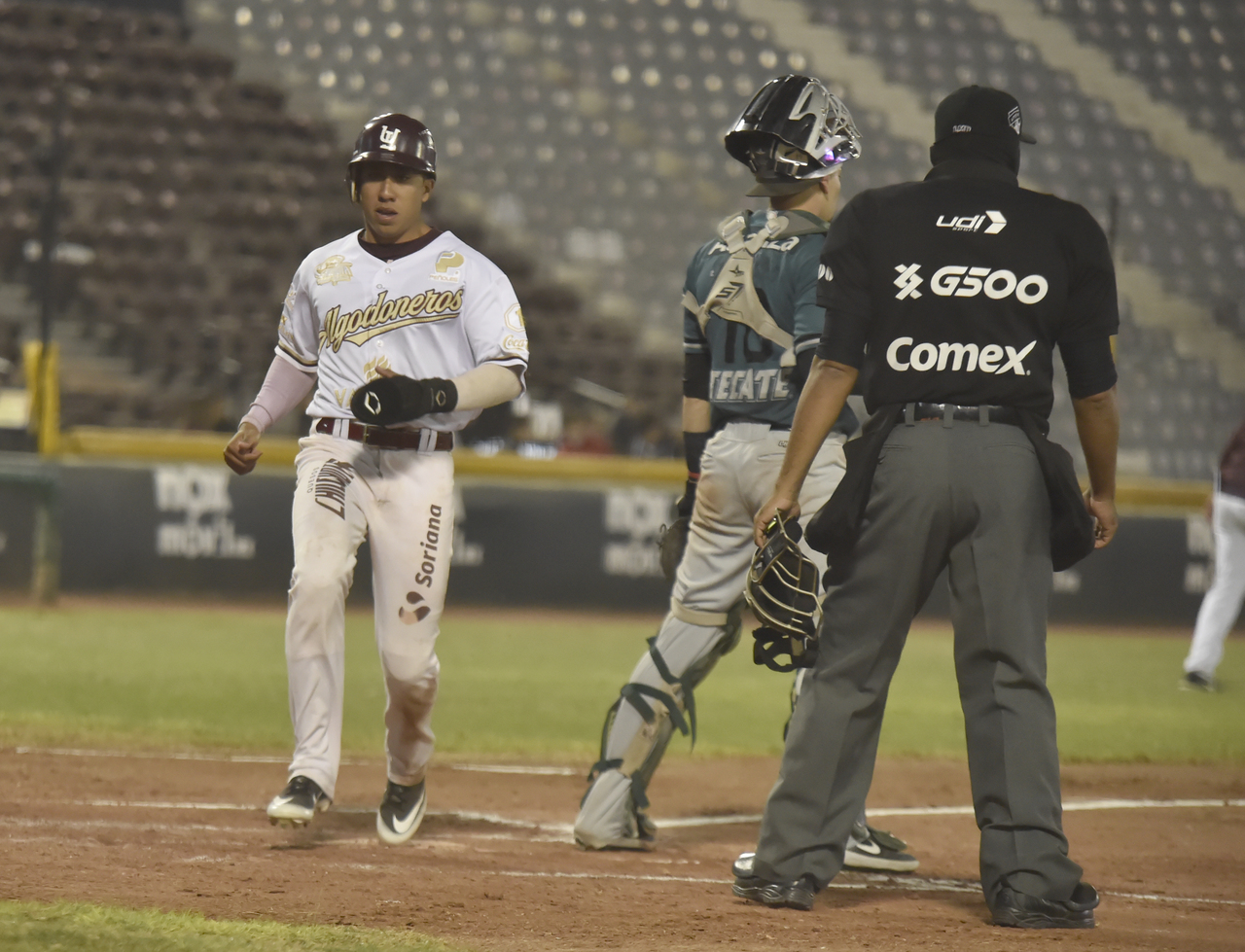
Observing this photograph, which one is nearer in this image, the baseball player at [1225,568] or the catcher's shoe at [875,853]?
the catcher's shoe at [875,853]

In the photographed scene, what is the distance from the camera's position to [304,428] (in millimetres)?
14320

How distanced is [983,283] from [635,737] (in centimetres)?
184

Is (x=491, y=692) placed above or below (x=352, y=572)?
below

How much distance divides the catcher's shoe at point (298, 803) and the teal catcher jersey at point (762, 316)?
165 cm

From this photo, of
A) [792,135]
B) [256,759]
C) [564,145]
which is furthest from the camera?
[564,145]

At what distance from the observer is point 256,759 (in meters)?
6.47

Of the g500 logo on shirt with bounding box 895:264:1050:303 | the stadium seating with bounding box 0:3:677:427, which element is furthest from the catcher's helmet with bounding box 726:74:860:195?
the stadium seating with bounding box 0:3:677:427

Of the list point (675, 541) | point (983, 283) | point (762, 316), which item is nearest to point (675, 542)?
point (675, 541)

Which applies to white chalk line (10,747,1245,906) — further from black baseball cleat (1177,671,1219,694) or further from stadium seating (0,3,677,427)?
stadium seating (0,3,677,427)

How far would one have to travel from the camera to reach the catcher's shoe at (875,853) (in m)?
4.63

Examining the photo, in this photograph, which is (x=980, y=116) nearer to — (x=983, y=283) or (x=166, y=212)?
(x=983, y=283)

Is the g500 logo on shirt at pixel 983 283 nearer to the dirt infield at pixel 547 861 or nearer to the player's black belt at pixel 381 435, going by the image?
the dirt infield at pixel 547 861

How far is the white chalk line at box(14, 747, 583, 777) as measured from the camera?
6.33 meters

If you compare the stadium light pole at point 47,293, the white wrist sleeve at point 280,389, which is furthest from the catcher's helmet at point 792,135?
the stadium light pole at point 47,293
